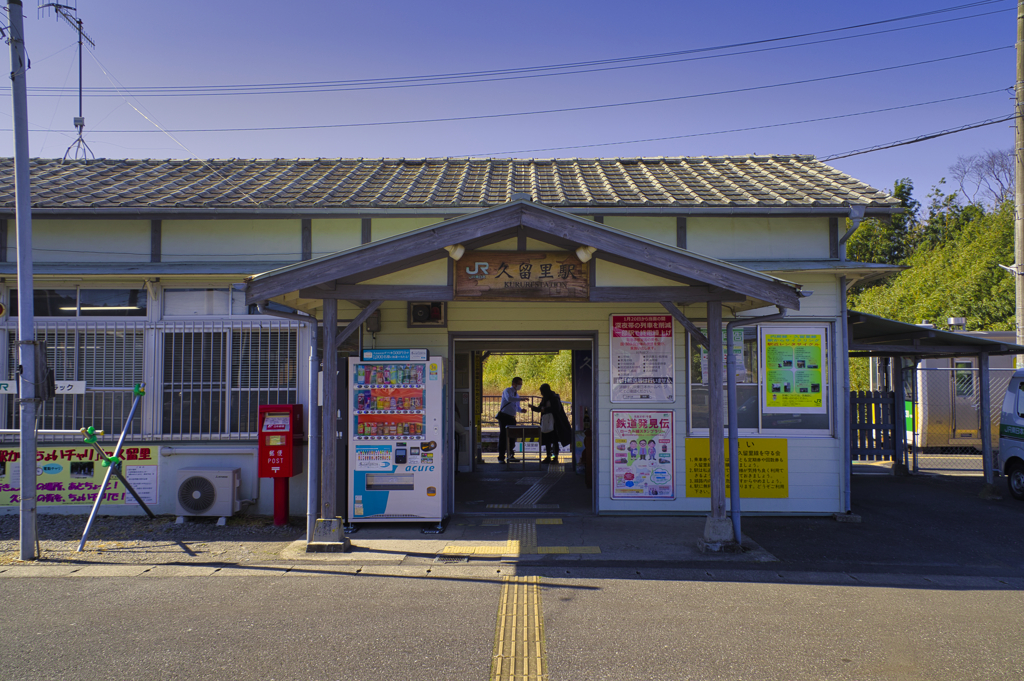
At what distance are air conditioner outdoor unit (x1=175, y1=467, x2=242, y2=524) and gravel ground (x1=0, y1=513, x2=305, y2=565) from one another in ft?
0.67

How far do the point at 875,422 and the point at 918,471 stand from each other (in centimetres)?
249

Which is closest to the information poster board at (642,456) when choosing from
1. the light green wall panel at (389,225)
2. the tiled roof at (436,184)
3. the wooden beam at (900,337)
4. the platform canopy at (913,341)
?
the tiled roof at (436,184)

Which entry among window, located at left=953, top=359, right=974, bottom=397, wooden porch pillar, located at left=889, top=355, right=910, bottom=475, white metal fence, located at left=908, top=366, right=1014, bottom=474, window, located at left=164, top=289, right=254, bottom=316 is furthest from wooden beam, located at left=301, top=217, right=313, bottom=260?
window, located at left=953, top=359, right=974, bottom=397

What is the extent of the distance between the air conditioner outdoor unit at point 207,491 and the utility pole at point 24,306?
1571 millimetres

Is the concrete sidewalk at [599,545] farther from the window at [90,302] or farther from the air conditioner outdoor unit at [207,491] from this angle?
the window at [90,302]

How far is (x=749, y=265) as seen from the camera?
27.0 feet

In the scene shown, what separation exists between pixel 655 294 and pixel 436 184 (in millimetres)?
4390

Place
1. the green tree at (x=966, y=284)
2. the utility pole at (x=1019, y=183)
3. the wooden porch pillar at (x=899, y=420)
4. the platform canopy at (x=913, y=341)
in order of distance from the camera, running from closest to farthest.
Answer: the platform canopy at (x=913, y=341) < the wooden porch pillar at (x=899, y=420) < the utility pole at (x=1019, y=183) < the green tree at (x=966, y=284)

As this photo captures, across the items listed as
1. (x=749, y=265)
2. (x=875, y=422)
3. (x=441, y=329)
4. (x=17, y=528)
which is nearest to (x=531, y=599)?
(x=441, y=329)

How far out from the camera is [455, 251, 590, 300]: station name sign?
6.54 meters

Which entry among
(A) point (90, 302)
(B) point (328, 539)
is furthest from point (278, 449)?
(A) point (90, 302)

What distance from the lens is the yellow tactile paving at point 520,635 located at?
13.4ft

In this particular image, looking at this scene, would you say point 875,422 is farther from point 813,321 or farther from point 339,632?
point 339,632

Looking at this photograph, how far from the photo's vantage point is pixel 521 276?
655cm
